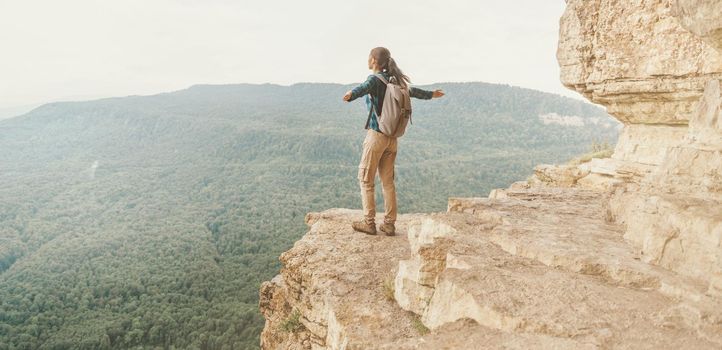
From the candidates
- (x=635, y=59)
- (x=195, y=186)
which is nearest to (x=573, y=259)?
(x=635, y=59)

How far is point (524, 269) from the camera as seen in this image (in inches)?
152

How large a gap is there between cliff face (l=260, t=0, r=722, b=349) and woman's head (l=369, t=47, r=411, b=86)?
1.78 m

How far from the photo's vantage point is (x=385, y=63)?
5.51m

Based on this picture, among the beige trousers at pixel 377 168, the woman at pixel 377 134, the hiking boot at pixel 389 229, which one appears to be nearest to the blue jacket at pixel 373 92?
the woman at pixel 377 134

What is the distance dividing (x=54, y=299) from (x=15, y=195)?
73.8 m

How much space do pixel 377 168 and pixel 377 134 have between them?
54 cm

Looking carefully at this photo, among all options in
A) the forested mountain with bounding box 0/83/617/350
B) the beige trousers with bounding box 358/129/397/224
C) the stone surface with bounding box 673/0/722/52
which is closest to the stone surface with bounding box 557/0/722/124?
the stone surface with bounding box 673/0/722/52

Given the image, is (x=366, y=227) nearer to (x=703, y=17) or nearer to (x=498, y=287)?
(x=498, y=287)

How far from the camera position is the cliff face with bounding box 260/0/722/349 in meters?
3.00

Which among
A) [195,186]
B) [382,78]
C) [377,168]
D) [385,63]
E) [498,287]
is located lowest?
[195,186]

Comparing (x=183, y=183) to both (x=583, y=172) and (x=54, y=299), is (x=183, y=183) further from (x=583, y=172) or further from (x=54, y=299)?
(x=583, y=172)

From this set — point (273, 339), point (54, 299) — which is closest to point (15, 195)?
point (54, 299)

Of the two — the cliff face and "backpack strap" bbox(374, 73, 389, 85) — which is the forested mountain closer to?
the cliff face

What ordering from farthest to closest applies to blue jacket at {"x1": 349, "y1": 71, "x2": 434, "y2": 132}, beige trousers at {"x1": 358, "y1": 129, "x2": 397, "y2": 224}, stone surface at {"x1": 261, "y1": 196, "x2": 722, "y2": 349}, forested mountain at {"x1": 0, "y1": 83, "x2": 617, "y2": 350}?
forested mountain at {"x1": 0, "y1": 83, "x2": 617, "y2": 350} < beige trousers at {"x1": 358, "y1": 129, "x2": 397, "y2": 224} < blue jacket at {"x1": 349, "y1": 71, "x2": 434, "y2": 132} < stone surface at {"x1": 261, "y1": 196, "x2": 722, "y2": 349}
